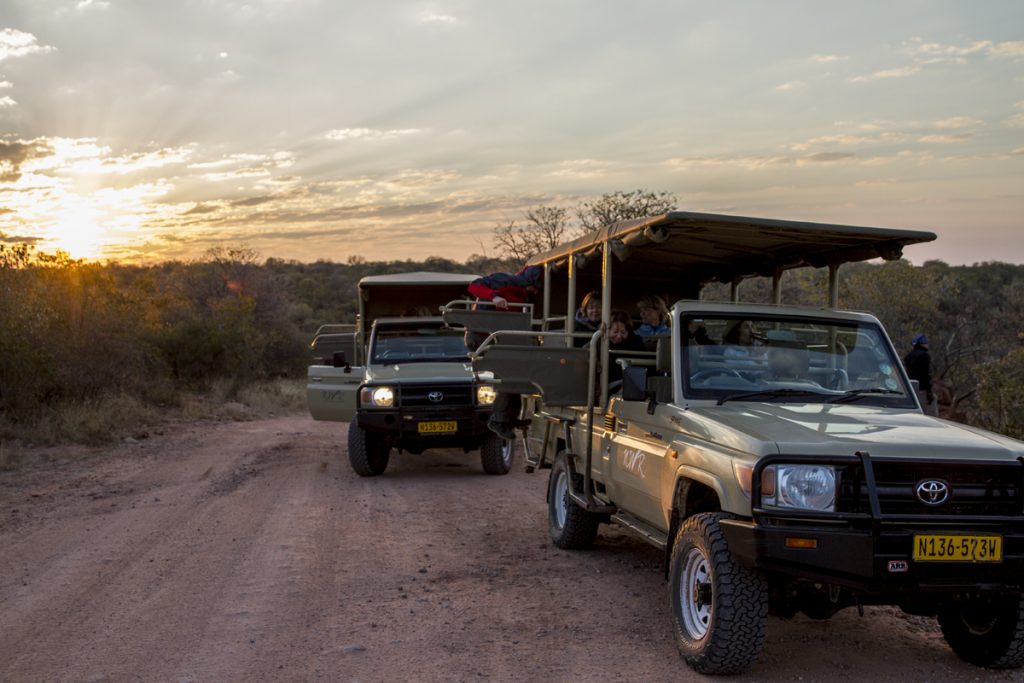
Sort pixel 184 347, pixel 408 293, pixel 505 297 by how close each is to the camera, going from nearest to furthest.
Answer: pixel 505 297
pixel 408 293
pixel 184 347

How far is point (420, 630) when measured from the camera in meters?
5.30

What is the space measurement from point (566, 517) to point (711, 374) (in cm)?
225

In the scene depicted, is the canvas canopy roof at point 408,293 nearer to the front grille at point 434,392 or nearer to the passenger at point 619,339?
the front grille at point 434,392

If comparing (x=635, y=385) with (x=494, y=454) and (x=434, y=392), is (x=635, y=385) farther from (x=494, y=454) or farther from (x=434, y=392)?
(x=494, y=454)

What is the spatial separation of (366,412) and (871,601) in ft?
24.8

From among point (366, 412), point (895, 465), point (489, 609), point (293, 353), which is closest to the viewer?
point (895, 465)

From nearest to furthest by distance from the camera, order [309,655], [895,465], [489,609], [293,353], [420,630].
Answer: [895,465] → [309,655] → [420,630] → [489,609] → [293,353]

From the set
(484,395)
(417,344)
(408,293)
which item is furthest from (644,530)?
(408,293)

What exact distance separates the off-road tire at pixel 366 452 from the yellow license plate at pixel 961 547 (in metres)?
8.02

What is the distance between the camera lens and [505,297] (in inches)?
373

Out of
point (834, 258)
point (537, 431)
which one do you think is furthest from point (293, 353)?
point (834, 258)

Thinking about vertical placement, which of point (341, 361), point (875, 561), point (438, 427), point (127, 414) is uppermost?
point (341, 361)

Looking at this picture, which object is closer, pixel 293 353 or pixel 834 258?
pixel 834 258

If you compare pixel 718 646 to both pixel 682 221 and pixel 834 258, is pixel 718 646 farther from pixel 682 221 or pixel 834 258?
pixel 834 258
